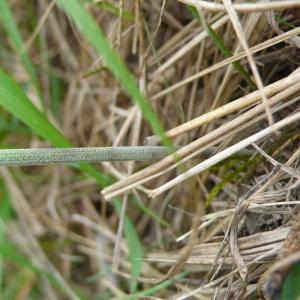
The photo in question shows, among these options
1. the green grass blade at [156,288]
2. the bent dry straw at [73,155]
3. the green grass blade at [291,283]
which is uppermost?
the bent dry straw at [73,155]

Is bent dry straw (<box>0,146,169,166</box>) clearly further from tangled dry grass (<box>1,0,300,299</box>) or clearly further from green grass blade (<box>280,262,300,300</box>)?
green grass blade (<box>280,262,300,300</box>)

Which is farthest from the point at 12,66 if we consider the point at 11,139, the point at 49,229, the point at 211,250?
the point at 211,250

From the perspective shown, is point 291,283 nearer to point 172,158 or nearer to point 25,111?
point 172,158

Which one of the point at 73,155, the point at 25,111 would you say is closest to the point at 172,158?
the point at 73,155

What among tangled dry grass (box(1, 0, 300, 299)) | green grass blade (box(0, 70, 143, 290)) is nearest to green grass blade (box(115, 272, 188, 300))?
tangled dry grass (box(1, 0, 300, 299))

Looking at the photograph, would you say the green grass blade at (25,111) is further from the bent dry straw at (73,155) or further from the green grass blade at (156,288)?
the green grass blade at (156,288)

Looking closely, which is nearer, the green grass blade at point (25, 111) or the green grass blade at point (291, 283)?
the green grass blade at point (291, 283)

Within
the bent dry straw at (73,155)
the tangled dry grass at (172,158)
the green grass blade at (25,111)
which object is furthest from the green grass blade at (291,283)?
the green grass blade at (25,111)

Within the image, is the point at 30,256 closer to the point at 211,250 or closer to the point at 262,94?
the point at 211,250
